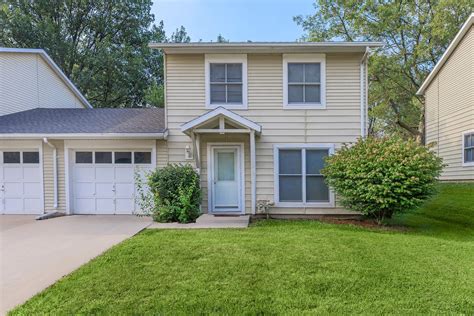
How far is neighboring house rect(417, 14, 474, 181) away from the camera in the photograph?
1147 cm

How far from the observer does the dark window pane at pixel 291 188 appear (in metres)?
8.94

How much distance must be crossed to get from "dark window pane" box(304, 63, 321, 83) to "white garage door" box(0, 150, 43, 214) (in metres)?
8.65

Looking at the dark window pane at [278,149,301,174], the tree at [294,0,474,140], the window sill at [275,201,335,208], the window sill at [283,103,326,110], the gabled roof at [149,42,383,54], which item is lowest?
the window sill at [275,201,335,208]

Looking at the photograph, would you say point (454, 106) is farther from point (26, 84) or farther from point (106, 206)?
point (26, 84)

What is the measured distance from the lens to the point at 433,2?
18766 mm

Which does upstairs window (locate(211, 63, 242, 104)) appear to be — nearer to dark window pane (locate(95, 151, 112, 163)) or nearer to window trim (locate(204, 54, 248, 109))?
window trim (locate(204, 54, 248, 109))

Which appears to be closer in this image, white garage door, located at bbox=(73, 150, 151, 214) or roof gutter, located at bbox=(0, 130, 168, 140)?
roof gutter, located at bbox=(0, 130, 168, 140)

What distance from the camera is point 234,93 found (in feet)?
29.4

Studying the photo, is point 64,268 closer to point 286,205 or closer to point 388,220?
point 286,205

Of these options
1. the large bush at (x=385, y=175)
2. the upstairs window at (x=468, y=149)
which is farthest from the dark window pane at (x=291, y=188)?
the upstairs window at (x=468, y=149)

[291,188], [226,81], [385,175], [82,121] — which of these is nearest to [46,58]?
[82,121]

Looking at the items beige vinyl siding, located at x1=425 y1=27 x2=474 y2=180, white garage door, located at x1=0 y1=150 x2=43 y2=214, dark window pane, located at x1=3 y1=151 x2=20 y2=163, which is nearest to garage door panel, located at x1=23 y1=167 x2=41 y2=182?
white garage door, located at x1=0 y1=150 x2=43 y2=214

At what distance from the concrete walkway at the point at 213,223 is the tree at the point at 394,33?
52.2ft

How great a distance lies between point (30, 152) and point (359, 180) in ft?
32.0
